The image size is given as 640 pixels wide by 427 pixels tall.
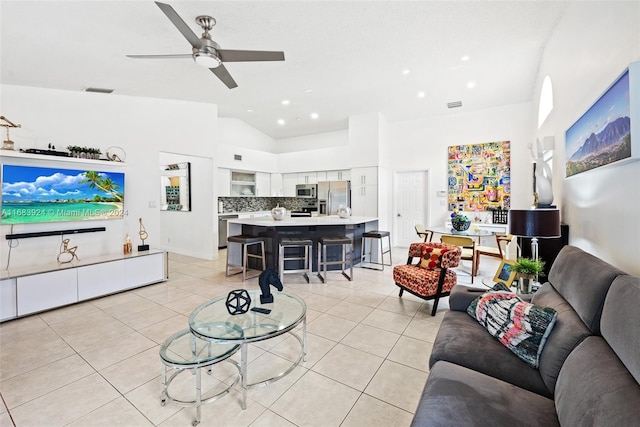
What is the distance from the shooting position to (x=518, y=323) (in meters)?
1.54

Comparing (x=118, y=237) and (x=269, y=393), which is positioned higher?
(x=118, y=237)

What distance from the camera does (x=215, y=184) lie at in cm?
543

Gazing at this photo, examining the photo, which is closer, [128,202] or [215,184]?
[128,202]

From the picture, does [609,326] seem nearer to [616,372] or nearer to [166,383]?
[616,372]

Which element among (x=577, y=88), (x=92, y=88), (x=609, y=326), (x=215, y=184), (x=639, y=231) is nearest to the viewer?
(x=609, y=326)

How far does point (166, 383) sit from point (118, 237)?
3.28 m

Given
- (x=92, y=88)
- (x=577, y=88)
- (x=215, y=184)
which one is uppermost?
(x=92, y=88)

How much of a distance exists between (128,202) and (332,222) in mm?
3250

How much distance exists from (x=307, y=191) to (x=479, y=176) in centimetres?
408

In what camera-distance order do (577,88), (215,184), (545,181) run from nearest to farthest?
(577,88)
(545,181)
(215,184)

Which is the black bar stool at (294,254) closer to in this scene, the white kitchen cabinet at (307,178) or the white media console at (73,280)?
the white media console at (73,280)

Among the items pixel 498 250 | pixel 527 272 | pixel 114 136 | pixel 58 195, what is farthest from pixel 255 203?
pixel 527 272

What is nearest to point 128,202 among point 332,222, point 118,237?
point 118,237

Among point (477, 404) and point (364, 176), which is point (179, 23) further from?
point (364, 176)
